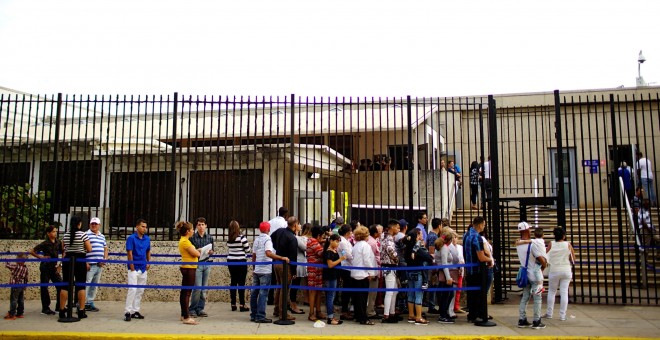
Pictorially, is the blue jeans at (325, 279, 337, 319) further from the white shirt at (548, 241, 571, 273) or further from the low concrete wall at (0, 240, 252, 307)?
the white shirt at (548, 241, 571, 273)

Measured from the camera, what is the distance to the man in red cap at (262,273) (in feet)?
26.5

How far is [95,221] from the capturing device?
28.7 ft

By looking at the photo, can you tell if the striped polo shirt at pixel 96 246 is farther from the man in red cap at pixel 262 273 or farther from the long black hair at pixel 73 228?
the man in red cap at pixel 262 273

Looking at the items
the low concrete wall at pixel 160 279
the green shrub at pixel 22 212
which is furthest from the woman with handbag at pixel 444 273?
the green shrub at pixel 22 212

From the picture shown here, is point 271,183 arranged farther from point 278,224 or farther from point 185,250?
point 185,250

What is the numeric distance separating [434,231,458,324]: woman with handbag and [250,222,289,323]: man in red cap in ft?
8.41

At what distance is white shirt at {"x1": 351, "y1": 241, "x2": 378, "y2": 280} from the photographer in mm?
8062

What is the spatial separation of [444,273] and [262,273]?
2.99m

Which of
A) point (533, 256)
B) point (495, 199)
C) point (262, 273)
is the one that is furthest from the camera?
point (495, 199)

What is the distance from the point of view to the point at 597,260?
10039 millimetres

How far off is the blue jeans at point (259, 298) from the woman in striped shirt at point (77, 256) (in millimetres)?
2714

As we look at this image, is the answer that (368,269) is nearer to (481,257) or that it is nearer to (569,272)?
(481,257)

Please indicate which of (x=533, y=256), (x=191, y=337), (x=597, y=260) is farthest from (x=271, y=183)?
(x=597, y=260)

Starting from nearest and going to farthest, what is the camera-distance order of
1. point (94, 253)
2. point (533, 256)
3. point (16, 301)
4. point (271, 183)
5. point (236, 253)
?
point (533, 256) → point (16, 301) → point (94, 253) → point (236, 253) → point (271, 183)
